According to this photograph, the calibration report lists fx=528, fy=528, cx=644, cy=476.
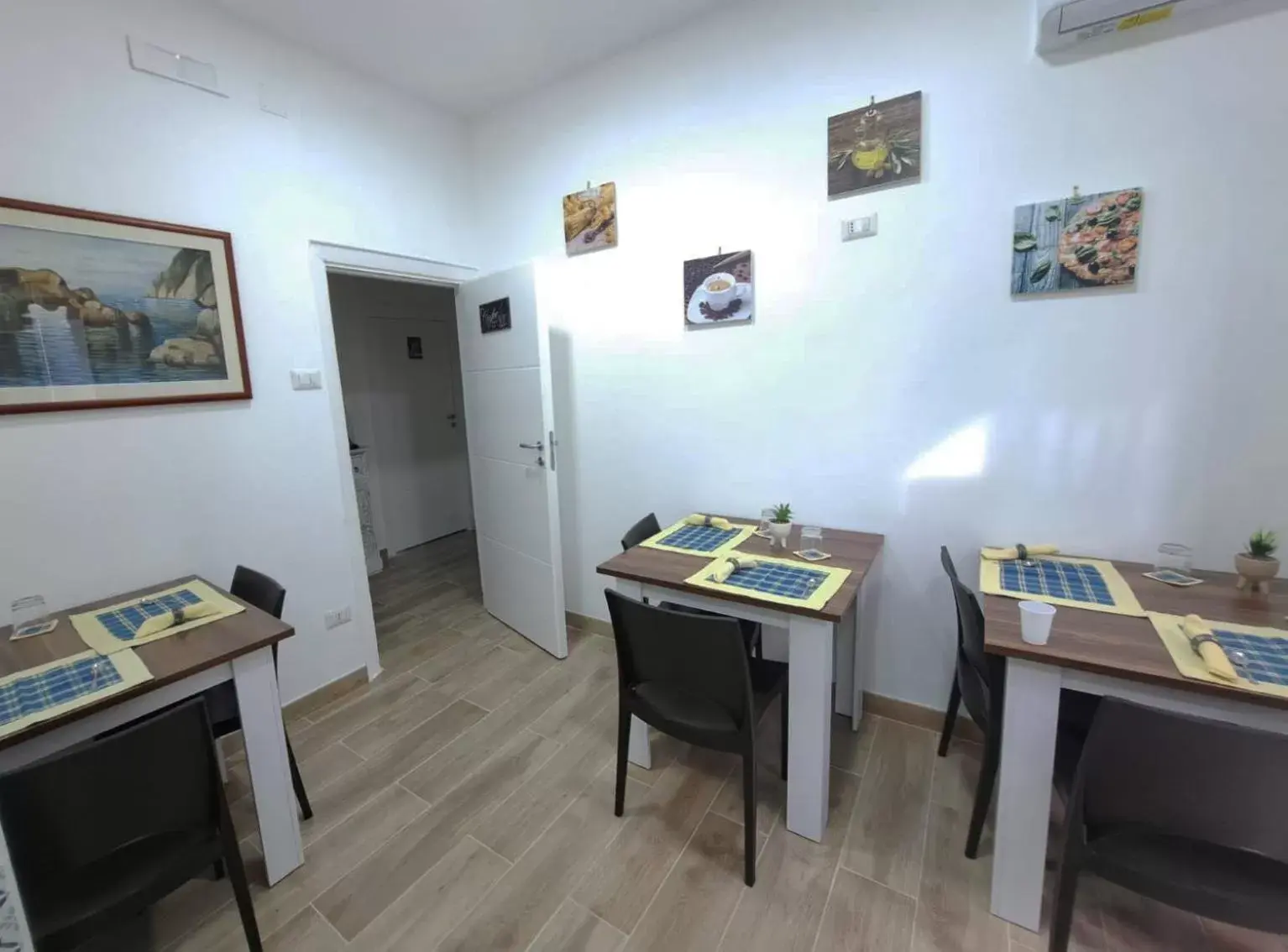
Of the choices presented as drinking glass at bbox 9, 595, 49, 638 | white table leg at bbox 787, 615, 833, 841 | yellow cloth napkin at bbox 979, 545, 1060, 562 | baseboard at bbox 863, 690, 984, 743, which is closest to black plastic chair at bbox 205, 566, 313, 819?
drinking glass at bbox 9, 595, 49, 638

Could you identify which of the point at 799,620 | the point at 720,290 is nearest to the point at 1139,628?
the point at 799,620

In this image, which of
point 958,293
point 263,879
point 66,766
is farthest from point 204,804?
point 958,293

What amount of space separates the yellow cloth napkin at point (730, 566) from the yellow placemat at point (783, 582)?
0.01m

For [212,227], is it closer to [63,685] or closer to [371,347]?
[63,685]

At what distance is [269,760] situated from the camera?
1505 mm

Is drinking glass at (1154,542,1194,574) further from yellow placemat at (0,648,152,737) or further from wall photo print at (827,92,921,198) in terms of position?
yellow placemat at (0,648,152,737)

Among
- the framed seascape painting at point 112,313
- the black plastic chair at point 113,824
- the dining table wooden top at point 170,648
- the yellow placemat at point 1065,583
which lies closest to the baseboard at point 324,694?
the dining table wooden top at point 170,648

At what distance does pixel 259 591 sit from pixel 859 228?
2.50 metres

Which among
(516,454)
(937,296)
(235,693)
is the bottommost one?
(235,693)

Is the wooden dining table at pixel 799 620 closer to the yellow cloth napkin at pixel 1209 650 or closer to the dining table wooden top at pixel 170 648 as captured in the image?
the yellow cloth napkin at pixel 1209 650

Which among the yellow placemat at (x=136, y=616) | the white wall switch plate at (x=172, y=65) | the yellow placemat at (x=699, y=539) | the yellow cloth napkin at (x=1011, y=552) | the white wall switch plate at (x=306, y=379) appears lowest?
the yellow placemat at (x=136, y=616)

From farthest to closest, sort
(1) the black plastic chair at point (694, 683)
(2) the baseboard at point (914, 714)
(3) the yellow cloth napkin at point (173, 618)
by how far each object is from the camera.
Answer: (2) the baseboard at point (914, 714) < (3) the yellow cloth napkin at point (173, 618) < (1) the black plastic chair at point (694, 683)

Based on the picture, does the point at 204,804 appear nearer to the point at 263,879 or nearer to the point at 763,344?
the point at 263,879

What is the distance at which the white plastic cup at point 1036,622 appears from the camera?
1245 millimetres
